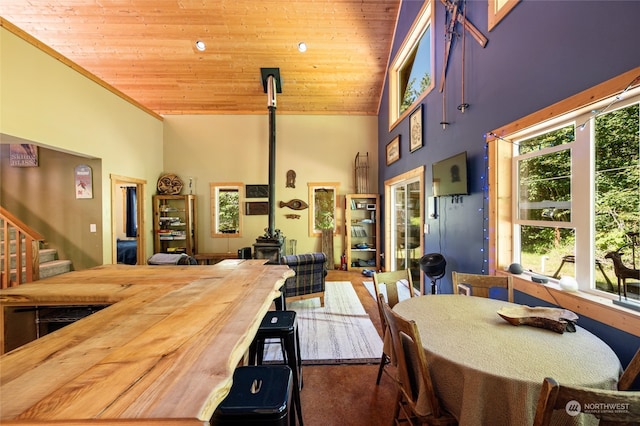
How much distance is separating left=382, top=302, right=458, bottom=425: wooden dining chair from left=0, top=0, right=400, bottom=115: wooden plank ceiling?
16.6 feet

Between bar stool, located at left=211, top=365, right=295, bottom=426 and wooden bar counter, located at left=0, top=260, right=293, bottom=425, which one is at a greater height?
wooden bar counter, located at left=0, top=260, right=293, bottom=425

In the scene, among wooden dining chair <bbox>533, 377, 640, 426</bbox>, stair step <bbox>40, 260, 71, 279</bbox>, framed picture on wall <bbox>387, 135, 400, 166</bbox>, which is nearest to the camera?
wooden dining chair <bbox>533, 377, 640, 426</bbox>

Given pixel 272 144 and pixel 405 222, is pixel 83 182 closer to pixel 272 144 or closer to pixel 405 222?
pixel 272 144

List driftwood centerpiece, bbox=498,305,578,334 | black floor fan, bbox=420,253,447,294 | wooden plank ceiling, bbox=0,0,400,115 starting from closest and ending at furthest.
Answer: driftwood centerpiece, bbox=498,305,578,334
black floor fan, bbox=420,253,447,294
wooden plank ceiling, bbox=0,0,400,115

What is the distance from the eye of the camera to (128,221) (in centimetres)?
642

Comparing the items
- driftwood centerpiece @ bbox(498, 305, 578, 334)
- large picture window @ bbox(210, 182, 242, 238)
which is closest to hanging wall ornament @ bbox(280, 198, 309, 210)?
large picture window @ bbox(210, 182, 242, 238)

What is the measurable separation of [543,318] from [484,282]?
2.35 feet

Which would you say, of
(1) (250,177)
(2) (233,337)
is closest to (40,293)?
(2) (233,337)

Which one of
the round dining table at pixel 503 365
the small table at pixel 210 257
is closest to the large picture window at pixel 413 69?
the round dining table at pixel 503 365

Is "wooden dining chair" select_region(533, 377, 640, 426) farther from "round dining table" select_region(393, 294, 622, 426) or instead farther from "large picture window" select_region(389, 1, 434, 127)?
"large picture window" select_region(389, 1, 434, 127)

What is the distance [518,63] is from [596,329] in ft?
6.49

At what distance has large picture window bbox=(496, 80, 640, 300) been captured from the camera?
1.56 metres

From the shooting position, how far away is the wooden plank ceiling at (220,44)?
4.39 meters

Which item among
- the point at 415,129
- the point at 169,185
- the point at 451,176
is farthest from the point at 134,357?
the point at 169,185
